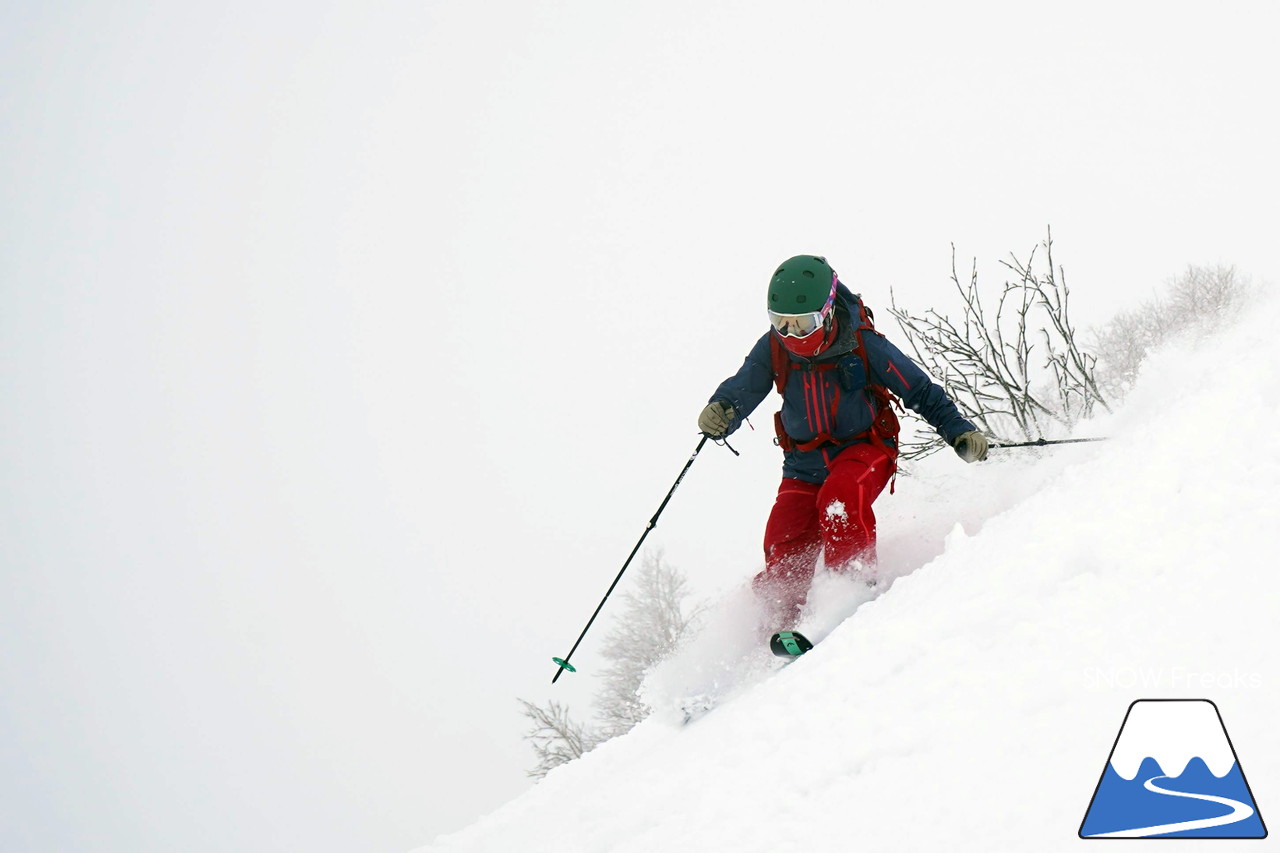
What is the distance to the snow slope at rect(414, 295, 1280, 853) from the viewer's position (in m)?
2.15

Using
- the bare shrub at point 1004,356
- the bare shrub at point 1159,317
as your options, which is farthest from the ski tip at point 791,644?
the bare shrub at point 1159,317

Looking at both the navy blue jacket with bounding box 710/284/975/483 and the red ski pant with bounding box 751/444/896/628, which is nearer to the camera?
the red ski pant with bounding box 751/444/896/628

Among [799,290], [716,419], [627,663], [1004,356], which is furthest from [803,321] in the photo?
[627,663]

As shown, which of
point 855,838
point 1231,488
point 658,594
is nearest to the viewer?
point 855,838

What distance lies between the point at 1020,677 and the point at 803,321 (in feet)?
10.1

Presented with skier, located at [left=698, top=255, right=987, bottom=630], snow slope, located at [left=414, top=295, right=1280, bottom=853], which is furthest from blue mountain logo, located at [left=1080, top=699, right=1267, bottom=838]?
skier, located at [left=698, top=255, right=987, bottom=630]

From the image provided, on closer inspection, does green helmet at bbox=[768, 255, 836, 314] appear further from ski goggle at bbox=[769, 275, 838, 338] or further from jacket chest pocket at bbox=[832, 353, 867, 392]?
jacket chest pocket at bbox=[832, 353, 867, 392]

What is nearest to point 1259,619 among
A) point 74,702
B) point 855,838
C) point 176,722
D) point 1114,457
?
point 855,838

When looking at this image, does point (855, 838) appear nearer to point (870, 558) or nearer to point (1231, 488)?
point (1231, 488)

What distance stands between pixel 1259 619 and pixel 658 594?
702 inches

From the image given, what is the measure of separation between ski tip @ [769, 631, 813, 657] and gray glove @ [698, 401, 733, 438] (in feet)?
5.24

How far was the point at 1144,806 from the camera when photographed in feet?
6.57

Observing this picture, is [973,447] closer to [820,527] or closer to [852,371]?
[852,371]

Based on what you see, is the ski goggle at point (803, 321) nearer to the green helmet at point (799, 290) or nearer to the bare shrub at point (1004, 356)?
the green helmet at point (799, 290)
